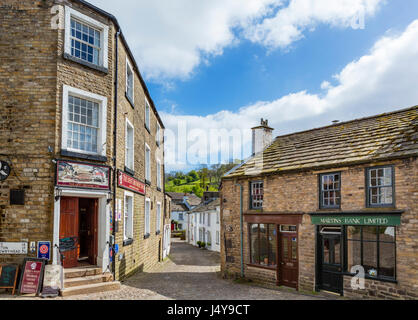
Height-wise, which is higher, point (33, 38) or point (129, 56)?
point (129, 56)

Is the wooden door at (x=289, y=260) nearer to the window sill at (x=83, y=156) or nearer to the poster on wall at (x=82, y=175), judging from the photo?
the poster on wall at (x=82, y=175)

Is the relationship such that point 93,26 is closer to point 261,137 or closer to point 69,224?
point 69,224

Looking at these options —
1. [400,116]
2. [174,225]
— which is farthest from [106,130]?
[174,225]

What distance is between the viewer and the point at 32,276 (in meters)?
10.3

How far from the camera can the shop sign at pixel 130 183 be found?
1342 cm

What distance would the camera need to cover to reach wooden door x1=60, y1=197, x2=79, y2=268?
11.8 metres

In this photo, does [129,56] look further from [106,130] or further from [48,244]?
[48,244]

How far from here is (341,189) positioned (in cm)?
1322

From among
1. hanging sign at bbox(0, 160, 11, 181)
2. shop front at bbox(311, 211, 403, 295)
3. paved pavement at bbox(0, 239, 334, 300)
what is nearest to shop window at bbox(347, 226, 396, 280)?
shop front at bbox(311, 211, 403, 295)

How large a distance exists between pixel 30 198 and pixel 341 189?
1107 cm

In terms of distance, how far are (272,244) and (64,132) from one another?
10107 millimetres

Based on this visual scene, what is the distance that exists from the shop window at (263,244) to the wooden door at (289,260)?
14.6 inches

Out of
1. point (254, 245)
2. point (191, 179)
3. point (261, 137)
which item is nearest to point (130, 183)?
point (254, 245)

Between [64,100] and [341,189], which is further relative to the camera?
[341,189]
